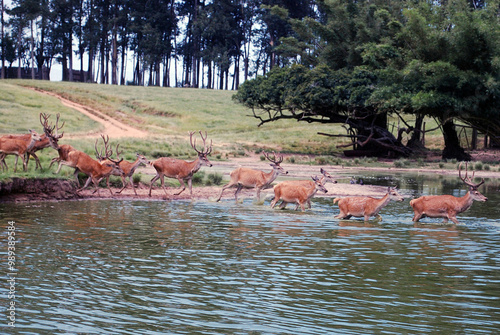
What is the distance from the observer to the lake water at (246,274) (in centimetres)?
734

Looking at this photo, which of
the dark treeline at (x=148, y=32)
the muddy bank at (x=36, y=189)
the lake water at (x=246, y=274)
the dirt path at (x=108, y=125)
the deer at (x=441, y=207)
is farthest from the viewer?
the dark treeline at (x=148, y=32)

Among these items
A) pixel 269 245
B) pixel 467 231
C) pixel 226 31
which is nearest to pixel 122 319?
pixel 269 245

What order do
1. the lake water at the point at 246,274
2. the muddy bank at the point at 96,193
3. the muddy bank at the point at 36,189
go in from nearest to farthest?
the lake water at the point at 246,274 → the muddy bank at the point at 36,189 → the muddy bank at the point at 96,193

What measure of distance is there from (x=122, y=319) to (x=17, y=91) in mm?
57434

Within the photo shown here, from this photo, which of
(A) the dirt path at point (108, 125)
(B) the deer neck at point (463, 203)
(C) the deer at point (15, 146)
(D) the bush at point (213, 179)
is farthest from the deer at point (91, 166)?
(A) the dirt path at point (108, 125)

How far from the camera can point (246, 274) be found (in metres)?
Answer: 9.60

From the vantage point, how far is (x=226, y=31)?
325 ft

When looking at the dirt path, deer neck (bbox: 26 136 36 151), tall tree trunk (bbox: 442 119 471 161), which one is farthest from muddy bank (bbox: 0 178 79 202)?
tall tree trunk (bbox: 442 119 471 161)

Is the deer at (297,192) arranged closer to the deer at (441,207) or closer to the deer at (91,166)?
the deer at (441,207)

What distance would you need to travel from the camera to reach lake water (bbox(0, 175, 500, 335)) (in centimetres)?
734

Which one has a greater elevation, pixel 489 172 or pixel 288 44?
pixel 288 44

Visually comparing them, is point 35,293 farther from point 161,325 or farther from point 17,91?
point 17,91

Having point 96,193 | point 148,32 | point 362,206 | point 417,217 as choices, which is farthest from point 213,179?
point 148,32

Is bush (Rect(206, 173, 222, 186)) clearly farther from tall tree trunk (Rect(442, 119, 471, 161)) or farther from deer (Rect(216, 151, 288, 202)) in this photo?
tall tree trunk (Rect(442, 119, 471, 161))
